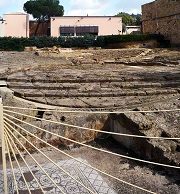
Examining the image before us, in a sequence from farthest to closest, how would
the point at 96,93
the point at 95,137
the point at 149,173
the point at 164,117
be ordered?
the point at 96,93 → the point at 95,137 → the point at 164,117 → the point at 149,173

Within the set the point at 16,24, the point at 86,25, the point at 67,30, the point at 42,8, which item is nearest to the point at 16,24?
the point at 16,24

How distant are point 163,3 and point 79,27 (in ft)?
46.2

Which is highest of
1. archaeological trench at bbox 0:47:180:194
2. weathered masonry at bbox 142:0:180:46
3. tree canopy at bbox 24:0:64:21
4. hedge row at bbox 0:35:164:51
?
tree canopy at bbox 24:0:64:21

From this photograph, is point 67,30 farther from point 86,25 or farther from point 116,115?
point 116,115

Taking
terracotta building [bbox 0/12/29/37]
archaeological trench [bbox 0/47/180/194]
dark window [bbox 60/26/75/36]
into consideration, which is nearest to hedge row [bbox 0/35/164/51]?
terracotta building [bbox 0/12/29/37]

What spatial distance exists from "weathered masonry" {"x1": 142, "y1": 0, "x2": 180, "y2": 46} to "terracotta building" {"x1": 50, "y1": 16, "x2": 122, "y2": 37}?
7074 millimetres

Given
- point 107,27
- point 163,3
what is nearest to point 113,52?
point 163,3

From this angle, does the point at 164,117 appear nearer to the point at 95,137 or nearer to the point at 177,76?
the point at 95,137

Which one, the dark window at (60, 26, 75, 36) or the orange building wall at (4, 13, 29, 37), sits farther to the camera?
the dark window at (60, 26, 75, 36)

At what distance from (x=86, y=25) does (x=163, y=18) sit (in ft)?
44.1

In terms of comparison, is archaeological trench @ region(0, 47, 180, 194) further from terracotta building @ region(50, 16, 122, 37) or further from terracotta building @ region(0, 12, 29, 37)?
terracotta building @ region(0, 12, 29, 37)

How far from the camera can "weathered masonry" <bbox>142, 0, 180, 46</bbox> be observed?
23.3 metres

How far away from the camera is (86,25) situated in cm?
3762

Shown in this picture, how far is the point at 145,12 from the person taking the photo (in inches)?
1145
